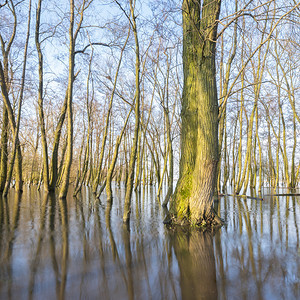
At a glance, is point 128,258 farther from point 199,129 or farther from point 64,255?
point 199,129

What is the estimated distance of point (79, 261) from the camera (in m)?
Answer: 3.12

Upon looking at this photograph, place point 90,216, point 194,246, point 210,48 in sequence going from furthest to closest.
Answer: point 90,216, point 210,48, point 194,246

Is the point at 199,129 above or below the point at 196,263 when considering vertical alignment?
above

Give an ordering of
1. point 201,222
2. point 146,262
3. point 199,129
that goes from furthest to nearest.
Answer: point 199,129 < point 201,222 < point 146,262

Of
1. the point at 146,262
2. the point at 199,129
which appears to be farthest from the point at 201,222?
the point at 146,262

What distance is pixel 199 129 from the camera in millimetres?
5262

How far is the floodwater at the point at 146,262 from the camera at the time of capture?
2.34 m

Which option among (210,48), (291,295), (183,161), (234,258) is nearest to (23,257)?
(234,258)

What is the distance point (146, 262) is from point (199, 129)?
3043mm

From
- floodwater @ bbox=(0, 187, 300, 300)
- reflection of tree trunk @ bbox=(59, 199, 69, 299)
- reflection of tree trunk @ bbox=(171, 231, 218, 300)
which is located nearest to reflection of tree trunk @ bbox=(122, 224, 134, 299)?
floodwater @ bbox=(0, 187, 300, 300)

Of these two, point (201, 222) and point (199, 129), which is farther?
point (199, 129)

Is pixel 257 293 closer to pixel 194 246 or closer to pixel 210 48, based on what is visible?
pixel 194 246

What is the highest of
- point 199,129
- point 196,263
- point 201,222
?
point 199,129

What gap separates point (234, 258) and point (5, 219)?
17.0ft
